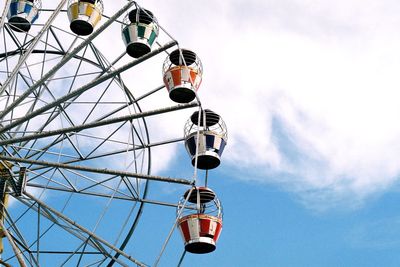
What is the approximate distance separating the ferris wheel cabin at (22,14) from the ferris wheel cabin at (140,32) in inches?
157

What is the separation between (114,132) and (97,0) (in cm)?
366

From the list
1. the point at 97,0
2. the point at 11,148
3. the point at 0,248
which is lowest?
the point at 0,248

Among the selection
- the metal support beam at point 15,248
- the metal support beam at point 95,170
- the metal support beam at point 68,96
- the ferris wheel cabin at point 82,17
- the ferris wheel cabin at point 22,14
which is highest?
the ferris wheel cabin at point 22,14

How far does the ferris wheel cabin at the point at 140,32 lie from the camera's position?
1884 cm

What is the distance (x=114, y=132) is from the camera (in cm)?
2014

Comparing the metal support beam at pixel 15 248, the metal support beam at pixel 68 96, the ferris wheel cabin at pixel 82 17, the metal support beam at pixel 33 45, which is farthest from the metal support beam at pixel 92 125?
the ferris wheel cabin at pixel 82 17

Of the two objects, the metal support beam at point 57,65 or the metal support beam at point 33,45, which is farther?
the metal support beam at point 33,45

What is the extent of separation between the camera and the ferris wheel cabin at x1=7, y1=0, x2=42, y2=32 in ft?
70.6

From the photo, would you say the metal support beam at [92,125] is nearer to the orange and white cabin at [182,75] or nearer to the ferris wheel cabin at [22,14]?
the orange and white cabin at [182,75]

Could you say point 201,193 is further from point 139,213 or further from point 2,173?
point 2,173

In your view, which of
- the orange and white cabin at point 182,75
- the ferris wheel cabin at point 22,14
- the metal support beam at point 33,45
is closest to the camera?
the metal support beam at point 33,45

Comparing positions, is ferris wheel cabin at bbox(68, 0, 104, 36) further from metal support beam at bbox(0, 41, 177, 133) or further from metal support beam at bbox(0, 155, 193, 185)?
metal support beam at bbox(0, 155, 193, 185)

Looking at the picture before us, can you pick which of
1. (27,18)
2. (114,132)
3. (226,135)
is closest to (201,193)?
(226,135)

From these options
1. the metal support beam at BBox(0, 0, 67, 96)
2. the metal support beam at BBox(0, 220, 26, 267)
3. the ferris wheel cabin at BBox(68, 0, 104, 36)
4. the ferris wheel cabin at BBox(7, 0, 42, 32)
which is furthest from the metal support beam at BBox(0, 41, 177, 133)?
the ferris wheel cabin at BBox(7, 0, 42, 32)
